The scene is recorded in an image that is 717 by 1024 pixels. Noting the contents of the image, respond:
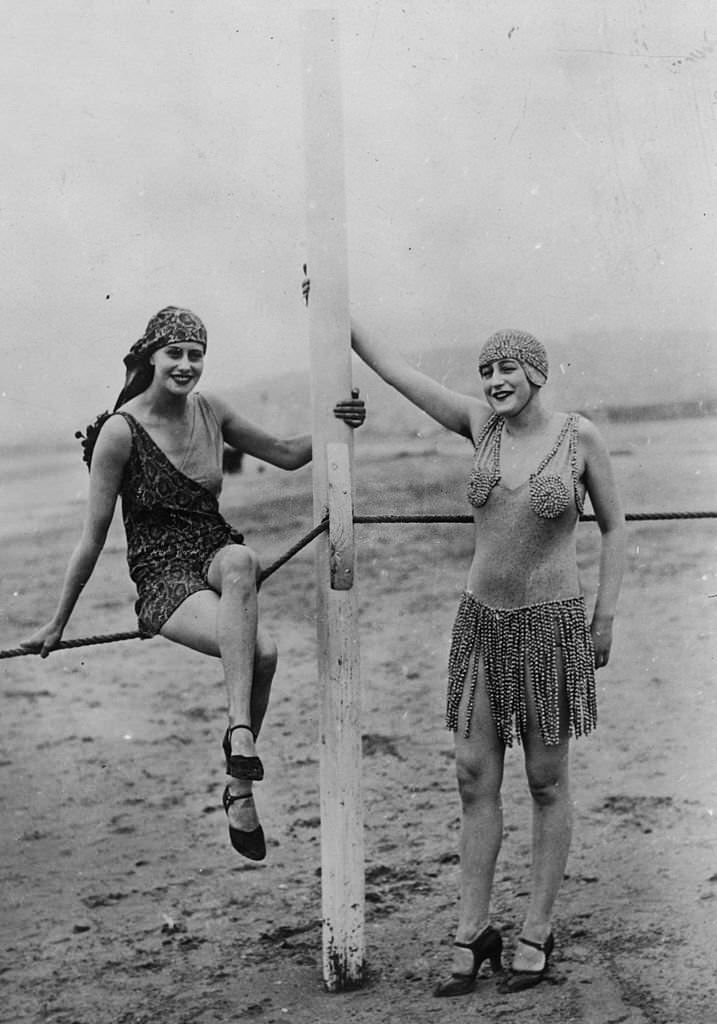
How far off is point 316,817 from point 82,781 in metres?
1.38

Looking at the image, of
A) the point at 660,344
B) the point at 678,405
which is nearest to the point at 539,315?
the point at 660,344

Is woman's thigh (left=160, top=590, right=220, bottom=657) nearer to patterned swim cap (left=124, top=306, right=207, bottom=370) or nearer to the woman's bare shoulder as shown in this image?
the woman's bare shoulder

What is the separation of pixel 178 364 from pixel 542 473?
891 mm

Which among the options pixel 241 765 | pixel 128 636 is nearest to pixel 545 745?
pixel 241 765

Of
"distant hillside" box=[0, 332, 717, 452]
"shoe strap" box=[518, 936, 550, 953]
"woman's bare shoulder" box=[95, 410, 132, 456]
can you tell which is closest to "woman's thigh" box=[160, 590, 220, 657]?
"woman's bare shoulder" box=[95, 410, 132, 456]

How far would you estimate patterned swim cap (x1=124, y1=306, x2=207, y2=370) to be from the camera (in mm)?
3068

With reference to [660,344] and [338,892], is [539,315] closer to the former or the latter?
[660,344]

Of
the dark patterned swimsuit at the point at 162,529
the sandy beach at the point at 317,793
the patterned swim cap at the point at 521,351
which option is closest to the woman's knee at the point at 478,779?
the sandy beach at the point at 317,793

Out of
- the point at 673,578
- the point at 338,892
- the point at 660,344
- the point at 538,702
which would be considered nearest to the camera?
the point at 538,702

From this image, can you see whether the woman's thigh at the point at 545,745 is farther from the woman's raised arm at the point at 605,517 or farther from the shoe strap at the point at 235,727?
the shoe strap at the point at 235,727

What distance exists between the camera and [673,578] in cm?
962

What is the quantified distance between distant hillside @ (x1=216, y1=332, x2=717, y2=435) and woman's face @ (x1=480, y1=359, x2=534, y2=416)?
292cm

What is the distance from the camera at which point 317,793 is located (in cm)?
616

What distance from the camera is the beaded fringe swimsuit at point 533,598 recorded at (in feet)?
9.88
